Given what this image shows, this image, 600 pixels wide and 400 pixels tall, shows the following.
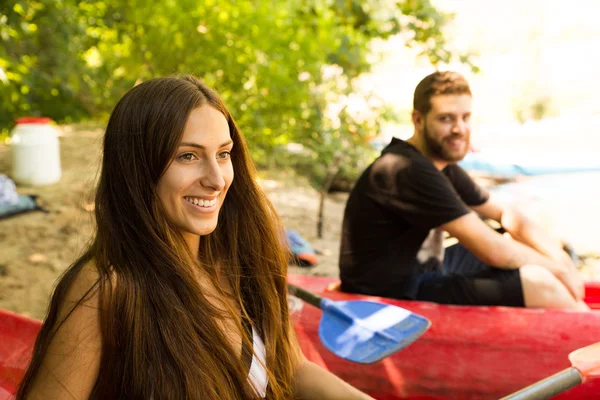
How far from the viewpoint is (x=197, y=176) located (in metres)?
1.31

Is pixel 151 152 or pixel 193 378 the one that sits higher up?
pixel 151 152

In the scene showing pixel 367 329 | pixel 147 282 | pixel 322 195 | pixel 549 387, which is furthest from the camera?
pixel 322 195

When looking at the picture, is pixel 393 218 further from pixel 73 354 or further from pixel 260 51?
pixel 260 51

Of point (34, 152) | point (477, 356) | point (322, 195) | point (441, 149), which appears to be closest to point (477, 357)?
point (477, 356)

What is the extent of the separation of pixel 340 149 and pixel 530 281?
256cm

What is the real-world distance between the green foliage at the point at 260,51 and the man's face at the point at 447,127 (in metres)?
2.06

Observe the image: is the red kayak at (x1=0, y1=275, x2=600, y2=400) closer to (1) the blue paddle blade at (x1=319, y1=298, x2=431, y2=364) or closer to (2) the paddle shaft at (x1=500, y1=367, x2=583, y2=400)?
(1) the blue paddle blade at (x1=319, y1=298, x2=431, y2=364)

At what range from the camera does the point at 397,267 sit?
8.52ft

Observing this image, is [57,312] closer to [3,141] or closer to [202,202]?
[202,202]

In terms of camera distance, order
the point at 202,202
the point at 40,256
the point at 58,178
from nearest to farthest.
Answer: the point at 202,202 → the point at 40,256 → the point at 58,178

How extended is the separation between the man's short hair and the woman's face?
1515 mm

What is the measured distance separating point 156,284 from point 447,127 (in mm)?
1704

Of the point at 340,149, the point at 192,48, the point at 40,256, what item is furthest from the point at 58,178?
the point at 340,149

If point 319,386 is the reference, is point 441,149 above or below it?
above
